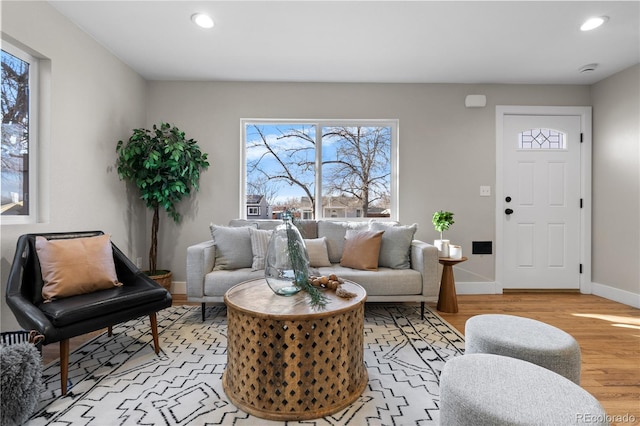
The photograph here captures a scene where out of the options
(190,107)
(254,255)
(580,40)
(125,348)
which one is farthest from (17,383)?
(580,40)

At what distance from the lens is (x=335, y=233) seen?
10.6 ft

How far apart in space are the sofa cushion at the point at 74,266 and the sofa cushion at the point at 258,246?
3.52 ft

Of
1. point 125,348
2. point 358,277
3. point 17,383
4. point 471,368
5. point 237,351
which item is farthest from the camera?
point 358,277

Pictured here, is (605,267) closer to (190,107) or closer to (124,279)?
(124,279)

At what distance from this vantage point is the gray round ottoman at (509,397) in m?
0.90

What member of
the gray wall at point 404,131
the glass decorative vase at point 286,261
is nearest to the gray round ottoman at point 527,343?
the glass decorative vase at point 286,261

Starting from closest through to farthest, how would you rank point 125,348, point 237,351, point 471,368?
point 471,368
point 237,351
point 125,348

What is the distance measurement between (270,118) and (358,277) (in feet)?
7.10

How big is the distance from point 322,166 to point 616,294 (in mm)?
3613

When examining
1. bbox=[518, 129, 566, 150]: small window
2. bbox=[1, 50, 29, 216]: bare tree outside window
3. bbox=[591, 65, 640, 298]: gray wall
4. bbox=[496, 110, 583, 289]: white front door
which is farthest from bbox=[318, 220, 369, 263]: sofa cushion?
bbox=[591, 65, 640, 298]: gray wall

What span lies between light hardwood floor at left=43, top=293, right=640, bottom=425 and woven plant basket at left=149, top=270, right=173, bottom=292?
222 millimetres

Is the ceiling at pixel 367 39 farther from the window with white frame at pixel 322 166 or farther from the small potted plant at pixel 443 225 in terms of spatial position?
the small potted plant at pixel 443 225

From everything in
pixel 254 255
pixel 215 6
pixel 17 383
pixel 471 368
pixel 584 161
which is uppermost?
pixel 215 6

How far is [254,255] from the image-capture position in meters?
2.85
